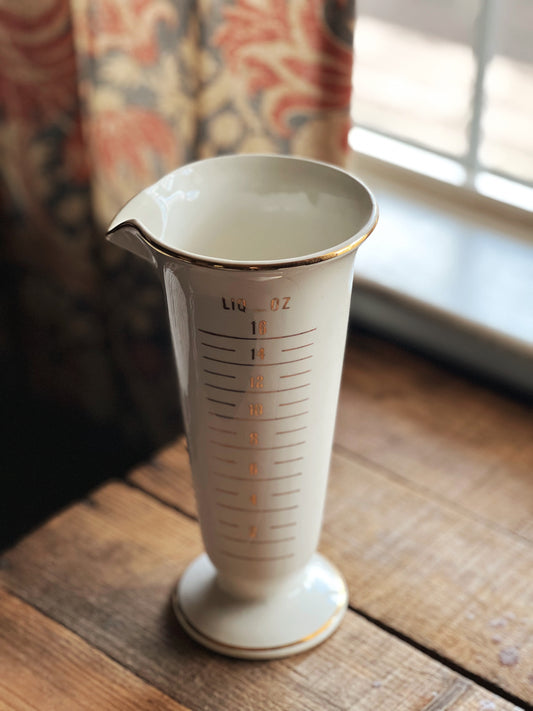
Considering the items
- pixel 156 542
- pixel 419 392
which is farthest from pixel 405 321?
pixel 156 542

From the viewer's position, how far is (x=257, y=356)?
1.87 feet

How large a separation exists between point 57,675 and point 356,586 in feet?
0.81

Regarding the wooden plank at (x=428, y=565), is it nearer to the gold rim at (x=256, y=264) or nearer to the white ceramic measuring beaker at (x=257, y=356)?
the white ceramic measuring beaker at (x=257, y=356)

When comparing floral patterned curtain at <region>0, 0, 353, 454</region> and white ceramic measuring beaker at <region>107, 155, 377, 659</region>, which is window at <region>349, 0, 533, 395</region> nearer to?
floral patterned curtain at <region>0, 0, 353, 454</region>

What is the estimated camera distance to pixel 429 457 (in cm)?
90

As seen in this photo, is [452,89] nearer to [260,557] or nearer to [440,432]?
[440,432]

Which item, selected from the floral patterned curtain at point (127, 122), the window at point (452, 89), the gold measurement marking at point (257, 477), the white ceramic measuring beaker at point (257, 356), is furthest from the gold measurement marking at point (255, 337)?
the window at point (452, 89)

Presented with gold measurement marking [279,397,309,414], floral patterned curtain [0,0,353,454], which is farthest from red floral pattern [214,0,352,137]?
gold measurement marking [279,397,309,414]

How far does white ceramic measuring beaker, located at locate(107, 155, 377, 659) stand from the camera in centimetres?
56

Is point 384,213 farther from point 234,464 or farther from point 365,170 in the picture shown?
point 234,464

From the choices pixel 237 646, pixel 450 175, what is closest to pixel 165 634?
pixel 237 646

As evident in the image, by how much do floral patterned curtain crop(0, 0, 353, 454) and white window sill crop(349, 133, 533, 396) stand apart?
0.62ft

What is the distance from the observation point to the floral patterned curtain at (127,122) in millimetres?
938

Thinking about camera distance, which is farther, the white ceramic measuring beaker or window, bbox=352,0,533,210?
window, bbox=352,0,533,210
